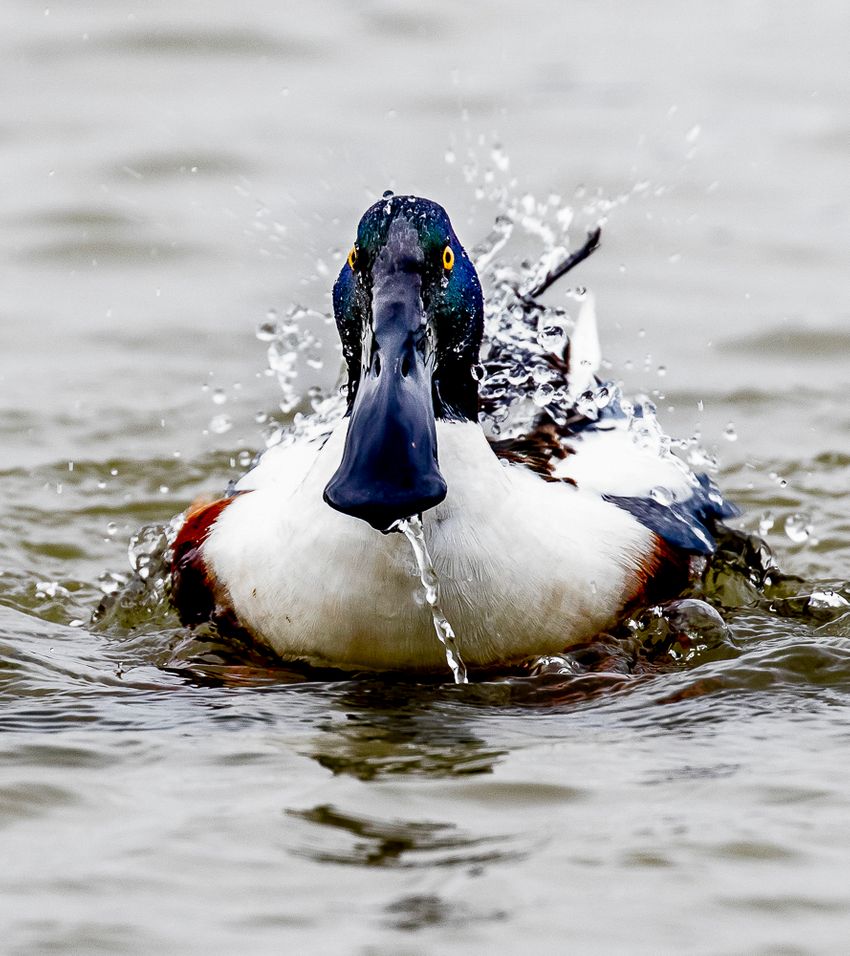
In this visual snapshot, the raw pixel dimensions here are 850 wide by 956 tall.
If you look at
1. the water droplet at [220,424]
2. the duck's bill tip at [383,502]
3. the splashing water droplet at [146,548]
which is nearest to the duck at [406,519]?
the duck's bill tip at [383,502]

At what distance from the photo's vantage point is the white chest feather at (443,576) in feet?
13.7

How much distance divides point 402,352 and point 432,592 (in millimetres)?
612

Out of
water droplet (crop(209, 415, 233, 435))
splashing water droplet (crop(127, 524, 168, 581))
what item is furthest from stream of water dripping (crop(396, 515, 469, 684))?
water droplet (crop(209, 415, 233, 435))

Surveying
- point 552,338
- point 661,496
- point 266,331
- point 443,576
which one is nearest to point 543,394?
point 552,338

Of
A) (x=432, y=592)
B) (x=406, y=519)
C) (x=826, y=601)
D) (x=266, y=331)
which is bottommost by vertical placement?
(x=826, y=601)

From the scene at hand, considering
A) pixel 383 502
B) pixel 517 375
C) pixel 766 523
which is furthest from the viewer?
pixel 766 523

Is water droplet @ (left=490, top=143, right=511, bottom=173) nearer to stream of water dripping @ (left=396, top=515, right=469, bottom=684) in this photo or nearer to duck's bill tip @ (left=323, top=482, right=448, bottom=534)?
stream of water dripping @ (left=396, top=515, right=469, bottom=684)

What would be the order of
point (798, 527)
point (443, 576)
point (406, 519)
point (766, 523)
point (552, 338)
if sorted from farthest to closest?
1. point (766, 523)
2. point (798, 527)
3. point (552, 338)
4. point (443, 576)
5. point (406, 519)

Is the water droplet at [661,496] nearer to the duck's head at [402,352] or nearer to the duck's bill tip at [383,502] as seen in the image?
the duck's head at [402,352]

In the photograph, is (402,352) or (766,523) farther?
(766,523)

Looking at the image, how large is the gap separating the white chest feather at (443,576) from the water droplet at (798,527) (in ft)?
5.81

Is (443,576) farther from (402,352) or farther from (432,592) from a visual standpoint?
(402,352)

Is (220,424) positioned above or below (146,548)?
above

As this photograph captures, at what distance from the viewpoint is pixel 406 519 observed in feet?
13.1
